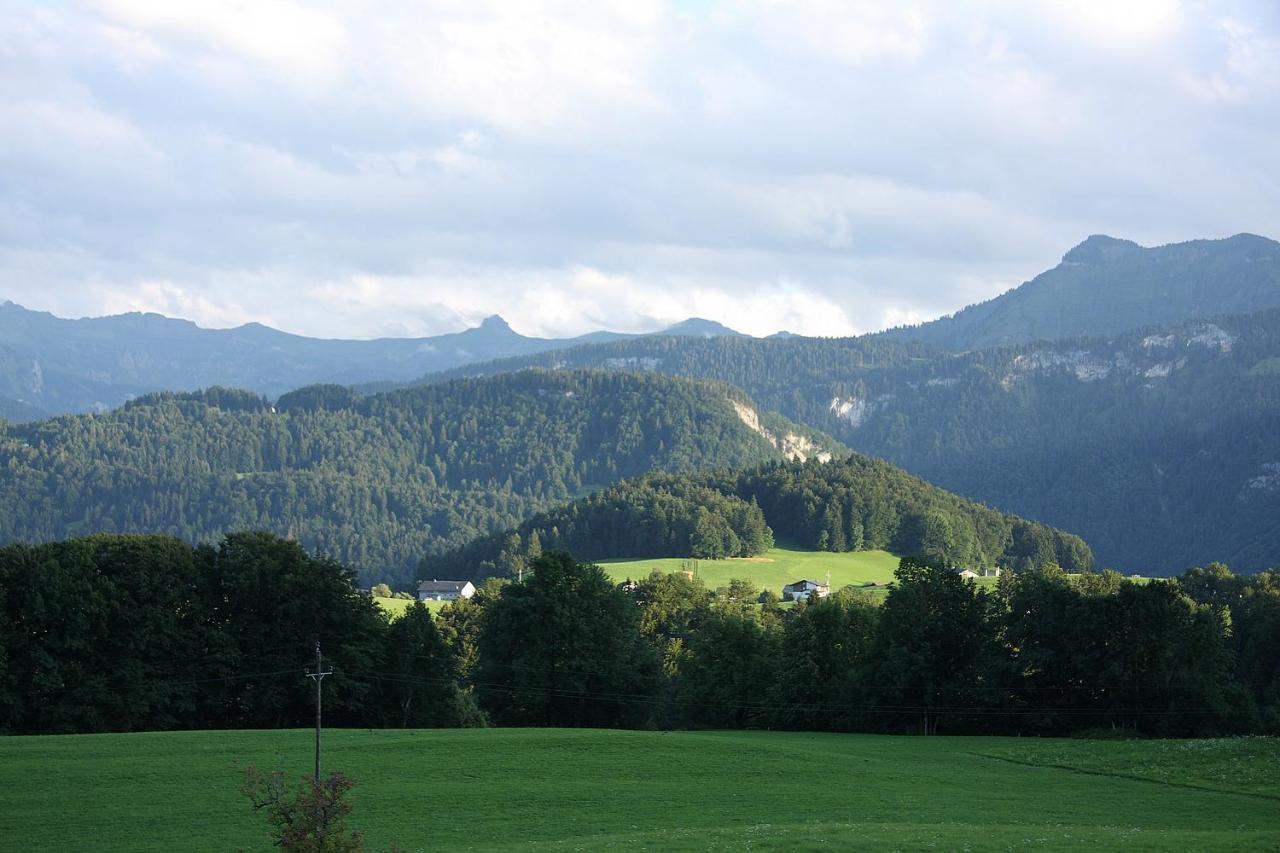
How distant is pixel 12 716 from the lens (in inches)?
2505

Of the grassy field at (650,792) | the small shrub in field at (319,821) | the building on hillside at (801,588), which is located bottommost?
the grassy field at (650,792)

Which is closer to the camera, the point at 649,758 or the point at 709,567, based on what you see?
the point at 649,758

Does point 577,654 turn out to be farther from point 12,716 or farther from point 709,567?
point 709,567

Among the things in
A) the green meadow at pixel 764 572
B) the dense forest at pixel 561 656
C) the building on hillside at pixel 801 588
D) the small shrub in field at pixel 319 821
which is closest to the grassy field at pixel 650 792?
the small shrub in field at pixel 319 821

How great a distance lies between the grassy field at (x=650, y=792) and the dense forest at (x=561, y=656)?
33.4 feet

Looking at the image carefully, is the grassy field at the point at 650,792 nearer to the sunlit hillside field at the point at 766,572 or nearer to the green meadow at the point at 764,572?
the sunlit hillside field at the point at 766,572

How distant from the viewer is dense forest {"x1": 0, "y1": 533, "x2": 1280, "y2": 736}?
66625mm

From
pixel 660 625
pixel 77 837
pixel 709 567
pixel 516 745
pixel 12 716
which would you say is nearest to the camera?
pixel 77 837

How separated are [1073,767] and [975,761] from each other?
15.8ft

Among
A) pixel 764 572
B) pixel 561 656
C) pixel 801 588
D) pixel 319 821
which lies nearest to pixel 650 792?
pixel 319 821

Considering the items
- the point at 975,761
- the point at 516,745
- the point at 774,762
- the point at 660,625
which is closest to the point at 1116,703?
the point at 975,761

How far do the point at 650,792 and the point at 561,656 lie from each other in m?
30.9

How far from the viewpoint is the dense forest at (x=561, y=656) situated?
219ft

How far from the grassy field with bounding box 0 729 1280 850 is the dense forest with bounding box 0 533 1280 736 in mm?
10169
